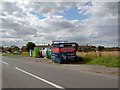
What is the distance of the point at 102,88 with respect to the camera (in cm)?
1208

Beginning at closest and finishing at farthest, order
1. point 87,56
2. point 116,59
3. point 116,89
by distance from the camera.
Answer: point 116,89 < point 116,59 < point 87,56

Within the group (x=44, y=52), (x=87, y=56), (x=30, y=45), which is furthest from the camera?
(x=30, y=45)

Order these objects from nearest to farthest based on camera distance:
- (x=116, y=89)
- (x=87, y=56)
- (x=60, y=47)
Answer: (x=116, y=89)
(x=60, y=47)
(x=87, y=56)

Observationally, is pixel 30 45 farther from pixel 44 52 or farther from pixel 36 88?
pixel 36 88

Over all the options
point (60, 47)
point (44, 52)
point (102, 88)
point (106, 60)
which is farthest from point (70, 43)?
point (102, 88)

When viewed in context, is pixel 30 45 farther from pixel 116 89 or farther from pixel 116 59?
pixel 116 89

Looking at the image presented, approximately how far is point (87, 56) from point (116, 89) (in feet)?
91.2

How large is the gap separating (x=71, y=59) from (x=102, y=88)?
25.2m

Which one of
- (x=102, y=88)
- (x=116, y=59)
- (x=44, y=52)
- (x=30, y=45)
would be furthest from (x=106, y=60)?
(x=30, y=45)

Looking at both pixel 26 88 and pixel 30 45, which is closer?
pixel 26 88

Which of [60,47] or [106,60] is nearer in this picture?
[106,60]

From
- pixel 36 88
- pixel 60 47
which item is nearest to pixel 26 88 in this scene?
pixel 36 88

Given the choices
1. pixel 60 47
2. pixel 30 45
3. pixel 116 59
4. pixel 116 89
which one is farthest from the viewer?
pixel 30 45

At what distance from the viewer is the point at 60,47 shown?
36938 mm
